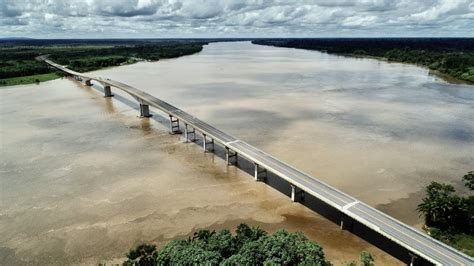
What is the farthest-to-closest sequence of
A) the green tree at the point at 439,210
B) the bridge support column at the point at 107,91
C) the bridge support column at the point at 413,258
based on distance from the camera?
the bridge support column at the point at 107,91
the green tree at the point at 439,210
the bridge support column at the point at 413,258

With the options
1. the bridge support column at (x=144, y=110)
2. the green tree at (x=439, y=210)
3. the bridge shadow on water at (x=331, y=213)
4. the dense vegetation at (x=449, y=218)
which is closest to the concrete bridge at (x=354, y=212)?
the bridge shadow on water at (x=331, y=213)

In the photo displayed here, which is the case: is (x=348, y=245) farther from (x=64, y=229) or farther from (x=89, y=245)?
(x=64, y=229)

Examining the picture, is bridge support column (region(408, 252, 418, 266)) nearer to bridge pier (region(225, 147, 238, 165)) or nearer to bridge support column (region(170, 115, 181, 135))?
bridge pier (region(225, 147, 238, 165))

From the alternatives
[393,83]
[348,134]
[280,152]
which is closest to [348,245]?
[280,152]

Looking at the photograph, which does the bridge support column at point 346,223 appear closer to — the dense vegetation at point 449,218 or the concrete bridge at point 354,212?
the concrete bridge at point 354,212

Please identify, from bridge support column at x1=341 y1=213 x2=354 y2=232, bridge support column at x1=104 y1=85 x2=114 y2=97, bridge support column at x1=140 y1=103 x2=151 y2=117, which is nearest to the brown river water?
bridge support column at x1=341 y1=213 x2=354 y2=232
